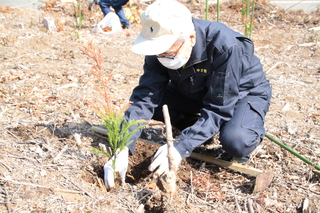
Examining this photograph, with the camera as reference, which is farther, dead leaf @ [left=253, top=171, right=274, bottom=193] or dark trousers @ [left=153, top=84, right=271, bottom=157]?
dark trousers @ [left=153, top=84, right=271, bottom=157]

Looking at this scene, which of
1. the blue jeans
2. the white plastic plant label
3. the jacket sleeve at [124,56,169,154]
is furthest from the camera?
the blue jeans

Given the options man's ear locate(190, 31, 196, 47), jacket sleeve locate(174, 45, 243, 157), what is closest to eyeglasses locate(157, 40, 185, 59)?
man's ear locate(190, 31, 196, 47)

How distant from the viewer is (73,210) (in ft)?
7.22

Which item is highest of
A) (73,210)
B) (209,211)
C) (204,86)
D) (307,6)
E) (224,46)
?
(224,46)

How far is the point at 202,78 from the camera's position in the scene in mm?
2787

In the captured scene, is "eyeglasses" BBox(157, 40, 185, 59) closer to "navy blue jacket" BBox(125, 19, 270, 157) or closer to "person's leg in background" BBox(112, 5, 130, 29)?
"navy blue jacket" BBox(125, 19, 270, 157)

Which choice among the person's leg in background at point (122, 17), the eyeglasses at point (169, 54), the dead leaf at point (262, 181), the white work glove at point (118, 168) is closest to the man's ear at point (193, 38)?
the eyeglasses at point (169, 54)

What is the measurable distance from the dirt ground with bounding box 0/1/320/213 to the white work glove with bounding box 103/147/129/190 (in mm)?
73

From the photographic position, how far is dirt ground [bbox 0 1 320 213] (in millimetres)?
2359

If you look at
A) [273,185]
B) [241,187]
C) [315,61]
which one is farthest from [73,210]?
[315,61]

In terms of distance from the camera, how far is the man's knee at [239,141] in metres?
2.71

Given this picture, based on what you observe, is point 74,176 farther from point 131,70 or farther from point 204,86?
point 131,70

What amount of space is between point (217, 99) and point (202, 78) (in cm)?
24

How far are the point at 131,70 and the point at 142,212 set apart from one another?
10.8 ft
